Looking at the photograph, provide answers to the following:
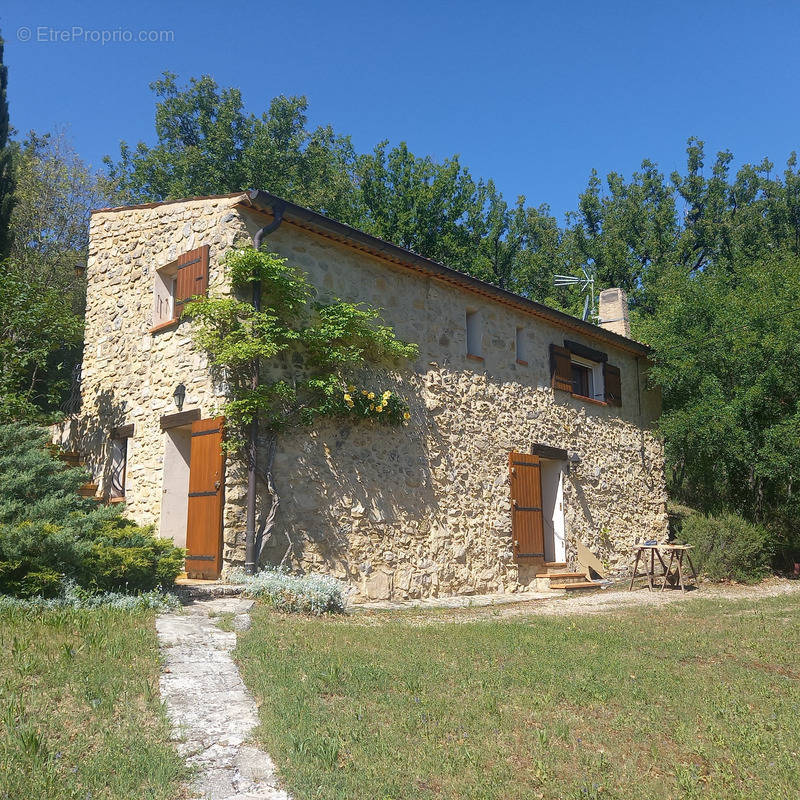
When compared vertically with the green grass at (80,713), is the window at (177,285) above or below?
above

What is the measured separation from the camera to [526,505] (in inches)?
486

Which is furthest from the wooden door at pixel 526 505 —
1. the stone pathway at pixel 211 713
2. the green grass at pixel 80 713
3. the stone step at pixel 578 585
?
the green grass at pixel 80 713

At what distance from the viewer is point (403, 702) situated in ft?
14.8

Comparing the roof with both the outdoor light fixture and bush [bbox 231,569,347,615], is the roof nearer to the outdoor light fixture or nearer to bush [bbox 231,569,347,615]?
the outdoor light fixture

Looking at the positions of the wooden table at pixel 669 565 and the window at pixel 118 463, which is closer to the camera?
the window at pixel 118 463

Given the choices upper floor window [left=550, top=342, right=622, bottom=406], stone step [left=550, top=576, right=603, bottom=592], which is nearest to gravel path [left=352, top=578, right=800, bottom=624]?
stone step [left=550, top=576, right=603, bottom=592]

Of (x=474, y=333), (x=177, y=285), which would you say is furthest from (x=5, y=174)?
(x=474, y=333)

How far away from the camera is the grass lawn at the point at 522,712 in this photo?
11.8 ft

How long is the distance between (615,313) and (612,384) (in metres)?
2.91

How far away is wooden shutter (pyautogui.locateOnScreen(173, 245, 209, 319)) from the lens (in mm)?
9578

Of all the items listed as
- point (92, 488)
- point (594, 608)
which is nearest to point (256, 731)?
point (594, 608)

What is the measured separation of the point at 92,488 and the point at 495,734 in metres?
8.68

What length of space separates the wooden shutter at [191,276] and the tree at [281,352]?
0.37 meters

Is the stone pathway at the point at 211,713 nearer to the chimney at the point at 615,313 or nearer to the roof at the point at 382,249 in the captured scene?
the roof at the point at 382,249
